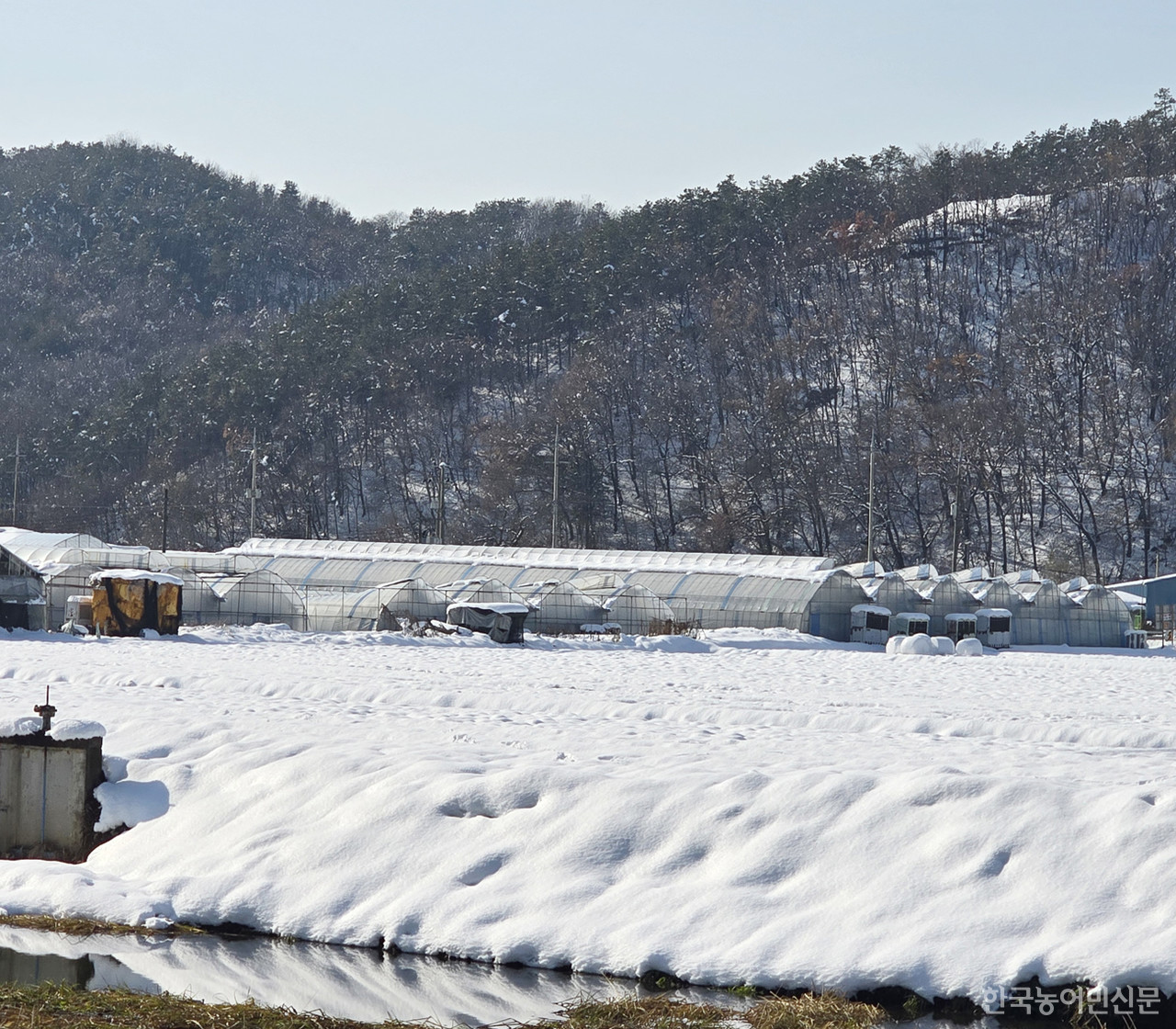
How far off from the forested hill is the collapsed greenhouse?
18714mm

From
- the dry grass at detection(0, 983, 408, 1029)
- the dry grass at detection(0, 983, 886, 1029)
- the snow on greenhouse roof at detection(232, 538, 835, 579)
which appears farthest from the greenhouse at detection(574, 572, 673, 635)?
the dry grass at detection(0, 983, 408, 1029)

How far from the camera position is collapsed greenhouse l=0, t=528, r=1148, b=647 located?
142ft

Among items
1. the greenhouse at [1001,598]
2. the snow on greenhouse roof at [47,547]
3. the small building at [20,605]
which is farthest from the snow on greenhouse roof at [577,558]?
the small building at [20,605]

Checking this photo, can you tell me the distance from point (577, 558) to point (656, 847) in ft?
151

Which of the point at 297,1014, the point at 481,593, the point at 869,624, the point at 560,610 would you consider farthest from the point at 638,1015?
the point at 869,624

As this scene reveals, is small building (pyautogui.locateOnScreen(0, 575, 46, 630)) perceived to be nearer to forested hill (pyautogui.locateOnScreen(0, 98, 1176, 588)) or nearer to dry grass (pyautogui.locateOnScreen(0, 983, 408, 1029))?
dry grass (pyautogui.locateOnScreen(0, 983, 408, 1029))

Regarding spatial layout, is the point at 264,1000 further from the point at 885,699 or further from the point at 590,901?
the point at 885,699

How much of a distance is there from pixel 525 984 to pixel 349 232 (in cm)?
15069

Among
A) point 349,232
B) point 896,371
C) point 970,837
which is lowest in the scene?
point 970,837

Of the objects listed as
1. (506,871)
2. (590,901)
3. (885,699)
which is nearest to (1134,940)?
(590,901)

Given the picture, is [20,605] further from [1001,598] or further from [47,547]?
[1001,598]

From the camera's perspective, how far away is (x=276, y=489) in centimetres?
9306

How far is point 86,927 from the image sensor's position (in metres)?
9.59

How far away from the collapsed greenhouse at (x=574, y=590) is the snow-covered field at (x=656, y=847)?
27.7 m
